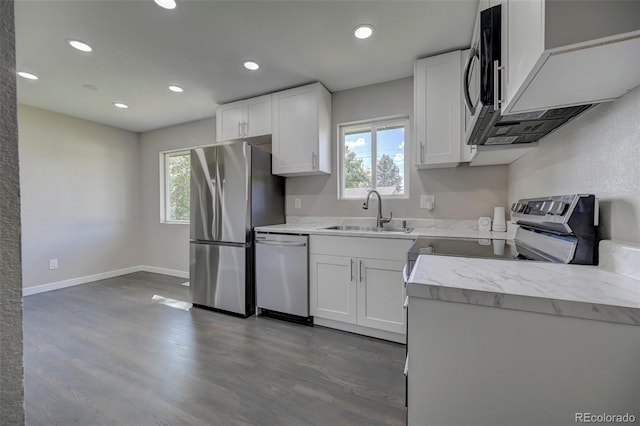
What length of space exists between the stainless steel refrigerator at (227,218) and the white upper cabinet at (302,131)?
0.24 metres

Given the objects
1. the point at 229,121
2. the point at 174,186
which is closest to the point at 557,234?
the point at 229,121

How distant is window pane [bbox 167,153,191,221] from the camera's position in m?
4.25

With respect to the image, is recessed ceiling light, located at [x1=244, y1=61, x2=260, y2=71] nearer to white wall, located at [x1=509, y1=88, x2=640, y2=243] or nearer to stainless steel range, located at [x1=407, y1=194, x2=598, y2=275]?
stainless steel range, located at [x1=407, y1=194, x2=598, y2=275]

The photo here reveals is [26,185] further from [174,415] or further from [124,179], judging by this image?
[174,415]

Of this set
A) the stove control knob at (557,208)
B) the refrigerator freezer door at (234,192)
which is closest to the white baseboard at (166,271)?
the refrigerator freezer door at (234,192)

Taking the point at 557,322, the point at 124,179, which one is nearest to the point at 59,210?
the point at 124,179

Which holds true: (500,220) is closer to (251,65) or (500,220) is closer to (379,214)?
(379,214)

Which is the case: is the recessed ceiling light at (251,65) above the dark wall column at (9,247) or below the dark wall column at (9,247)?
above

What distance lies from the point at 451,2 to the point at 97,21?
2.41m

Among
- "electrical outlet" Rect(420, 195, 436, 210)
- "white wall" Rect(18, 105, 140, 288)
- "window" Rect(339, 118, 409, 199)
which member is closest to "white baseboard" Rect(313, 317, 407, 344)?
"electrical outlet" Rect(420, 195, 436, 210)

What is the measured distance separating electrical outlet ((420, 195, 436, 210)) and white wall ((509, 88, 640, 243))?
118 centimetres

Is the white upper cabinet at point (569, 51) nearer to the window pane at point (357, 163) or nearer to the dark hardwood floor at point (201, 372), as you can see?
the dark hardwood floor at point (201, 372)

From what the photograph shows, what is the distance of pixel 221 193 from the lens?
2.79 m

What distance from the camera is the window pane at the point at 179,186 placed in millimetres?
4254
